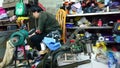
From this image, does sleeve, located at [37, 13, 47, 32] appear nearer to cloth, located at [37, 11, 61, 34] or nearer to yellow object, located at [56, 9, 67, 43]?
cloth, located at [37, 11, 61, 34]

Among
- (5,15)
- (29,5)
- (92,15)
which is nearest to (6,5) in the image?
(5,15)

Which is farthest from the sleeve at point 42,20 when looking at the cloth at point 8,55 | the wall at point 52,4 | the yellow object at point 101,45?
the cloth at point 8,55

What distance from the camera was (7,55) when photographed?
3.69 meters

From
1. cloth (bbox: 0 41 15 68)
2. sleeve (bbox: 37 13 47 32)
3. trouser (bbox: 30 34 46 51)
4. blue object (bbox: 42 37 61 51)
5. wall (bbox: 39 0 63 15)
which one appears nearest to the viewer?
cloth (bbox: 0 41 15 68)

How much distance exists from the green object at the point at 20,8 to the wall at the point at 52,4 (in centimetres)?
55

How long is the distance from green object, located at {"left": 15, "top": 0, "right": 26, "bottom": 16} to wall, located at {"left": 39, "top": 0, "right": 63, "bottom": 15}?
1.79 ft

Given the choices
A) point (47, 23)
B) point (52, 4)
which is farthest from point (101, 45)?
point (52, 4)

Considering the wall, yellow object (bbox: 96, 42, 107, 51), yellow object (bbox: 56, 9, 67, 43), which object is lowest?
yellow object (bbox: 96, 42, 107, 51)

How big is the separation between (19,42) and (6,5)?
422 cm

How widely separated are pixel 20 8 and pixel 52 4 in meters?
0.90

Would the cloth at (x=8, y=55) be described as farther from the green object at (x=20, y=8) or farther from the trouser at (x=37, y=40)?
the green object at (x=20, y=8)

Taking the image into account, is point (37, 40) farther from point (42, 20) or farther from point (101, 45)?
point (101, 45)

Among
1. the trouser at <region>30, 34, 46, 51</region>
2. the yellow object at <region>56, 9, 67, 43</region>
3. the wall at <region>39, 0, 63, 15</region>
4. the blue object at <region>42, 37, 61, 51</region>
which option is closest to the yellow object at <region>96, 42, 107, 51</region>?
the yellow object at <region>56, 9, 67, 43</region>

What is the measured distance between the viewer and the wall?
6751mm
